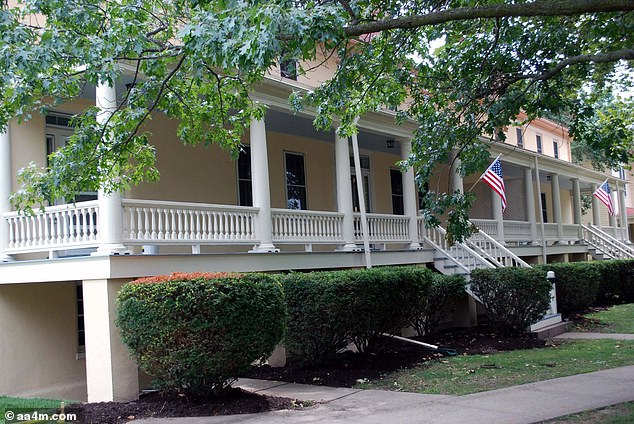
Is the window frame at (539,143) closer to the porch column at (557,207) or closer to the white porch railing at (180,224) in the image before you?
the porch column at (557,207)

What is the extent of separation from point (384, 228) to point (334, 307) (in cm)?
627

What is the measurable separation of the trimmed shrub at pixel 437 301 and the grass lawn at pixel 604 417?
6688mm

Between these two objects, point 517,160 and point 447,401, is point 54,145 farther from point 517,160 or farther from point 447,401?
point 517,160

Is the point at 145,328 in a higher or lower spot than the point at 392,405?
higher

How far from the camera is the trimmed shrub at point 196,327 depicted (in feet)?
27.6

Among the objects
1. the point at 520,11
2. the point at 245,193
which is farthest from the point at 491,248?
the point at 520,11

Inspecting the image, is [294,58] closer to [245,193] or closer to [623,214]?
[245,193]

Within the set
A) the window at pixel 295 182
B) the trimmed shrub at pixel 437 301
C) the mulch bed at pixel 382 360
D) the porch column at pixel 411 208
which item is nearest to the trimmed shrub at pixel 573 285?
the porch column at pixel 411 208

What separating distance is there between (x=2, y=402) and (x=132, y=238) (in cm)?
296

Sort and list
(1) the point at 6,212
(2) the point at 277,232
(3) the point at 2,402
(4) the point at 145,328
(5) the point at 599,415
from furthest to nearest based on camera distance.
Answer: (2) the point at 277,232
(1) the point at 6,212
(3) the point at 2,402
(4) the point at 145,328
(5) the point at 599,415

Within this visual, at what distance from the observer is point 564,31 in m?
10.8

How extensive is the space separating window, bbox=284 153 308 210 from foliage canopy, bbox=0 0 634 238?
6.13m

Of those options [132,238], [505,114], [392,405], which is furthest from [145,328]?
[505,114]

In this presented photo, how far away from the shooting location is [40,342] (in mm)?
12172
